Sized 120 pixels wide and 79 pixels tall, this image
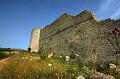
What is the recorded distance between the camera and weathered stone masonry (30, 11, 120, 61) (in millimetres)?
16848

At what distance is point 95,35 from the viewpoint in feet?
59.8

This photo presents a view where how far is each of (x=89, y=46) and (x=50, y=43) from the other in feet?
33.9

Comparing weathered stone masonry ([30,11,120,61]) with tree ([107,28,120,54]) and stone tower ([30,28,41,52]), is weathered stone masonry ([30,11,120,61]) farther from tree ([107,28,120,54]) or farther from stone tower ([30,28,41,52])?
stone tower ([30,28,41,52])

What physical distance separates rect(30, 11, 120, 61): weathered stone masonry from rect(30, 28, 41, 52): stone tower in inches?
164

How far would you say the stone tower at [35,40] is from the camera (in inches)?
1320

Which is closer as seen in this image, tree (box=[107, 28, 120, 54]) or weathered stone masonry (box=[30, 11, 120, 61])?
tree (box=[107, 28, 120, 54])

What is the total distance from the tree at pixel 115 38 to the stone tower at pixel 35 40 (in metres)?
18.6

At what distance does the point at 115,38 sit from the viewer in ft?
52.2

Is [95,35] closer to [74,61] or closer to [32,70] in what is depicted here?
[74,61]

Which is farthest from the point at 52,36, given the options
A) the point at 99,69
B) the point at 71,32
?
the point at 99,69

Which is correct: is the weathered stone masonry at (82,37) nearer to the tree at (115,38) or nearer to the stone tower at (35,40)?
the tree at (115,38)

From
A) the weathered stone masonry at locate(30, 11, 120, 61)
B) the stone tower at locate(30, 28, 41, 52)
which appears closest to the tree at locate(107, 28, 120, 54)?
the weathered stone masonry at locate(30, 11, 120, 61)

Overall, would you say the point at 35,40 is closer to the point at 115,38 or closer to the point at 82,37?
the point at 82,37

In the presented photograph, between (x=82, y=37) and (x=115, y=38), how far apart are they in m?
4.66
